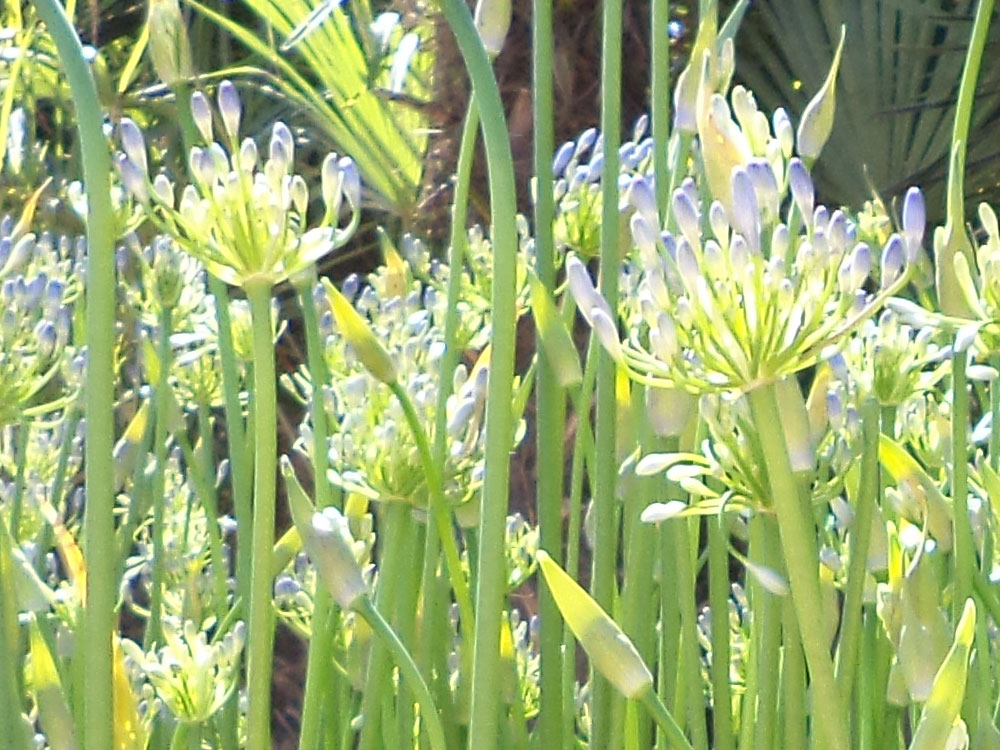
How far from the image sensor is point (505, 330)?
1.24 ft

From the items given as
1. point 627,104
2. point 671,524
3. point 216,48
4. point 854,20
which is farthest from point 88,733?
point 216,48

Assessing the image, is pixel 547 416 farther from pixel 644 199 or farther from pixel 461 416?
pixel 644 199

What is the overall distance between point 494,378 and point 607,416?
5.7 inches

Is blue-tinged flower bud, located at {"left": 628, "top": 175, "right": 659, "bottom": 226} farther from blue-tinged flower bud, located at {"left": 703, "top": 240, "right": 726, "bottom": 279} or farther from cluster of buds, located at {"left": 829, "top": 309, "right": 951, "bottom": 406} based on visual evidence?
cluster of buds, located at {"left": 829, "top": 309, "right": 951, "bottom": 406}

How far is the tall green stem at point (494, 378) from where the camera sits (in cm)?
37

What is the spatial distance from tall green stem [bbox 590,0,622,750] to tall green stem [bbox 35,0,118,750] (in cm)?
20

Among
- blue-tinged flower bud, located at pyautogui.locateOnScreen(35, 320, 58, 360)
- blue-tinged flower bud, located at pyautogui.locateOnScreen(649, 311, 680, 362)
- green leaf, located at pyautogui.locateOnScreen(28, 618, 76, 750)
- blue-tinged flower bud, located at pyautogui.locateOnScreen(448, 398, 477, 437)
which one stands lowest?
green leaf, located at pyautogui.locateOnScreen(28, 618, 76, 750)

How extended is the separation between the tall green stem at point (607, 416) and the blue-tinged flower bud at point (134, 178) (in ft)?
0.57

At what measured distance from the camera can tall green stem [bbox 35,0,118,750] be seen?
38 cm

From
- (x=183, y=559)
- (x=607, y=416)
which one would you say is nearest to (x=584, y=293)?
(x=607, y=416)

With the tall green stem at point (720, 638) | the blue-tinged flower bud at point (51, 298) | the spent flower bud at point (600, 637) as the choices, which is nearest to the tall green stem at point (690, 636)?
the tall green stem at point (720, 638)

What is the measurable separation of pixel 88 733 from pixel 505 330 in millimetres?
172

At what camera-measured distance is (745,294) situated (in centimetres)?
35

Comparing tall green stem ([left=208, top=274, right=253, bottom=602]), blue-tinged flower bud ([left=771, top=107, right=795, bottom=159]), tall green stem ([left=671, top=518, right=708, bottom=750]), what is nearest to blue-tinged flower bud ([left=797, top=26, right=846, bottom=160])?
blue-tinged flower bud ([left=771, top=107, right=795, bottom=159])
